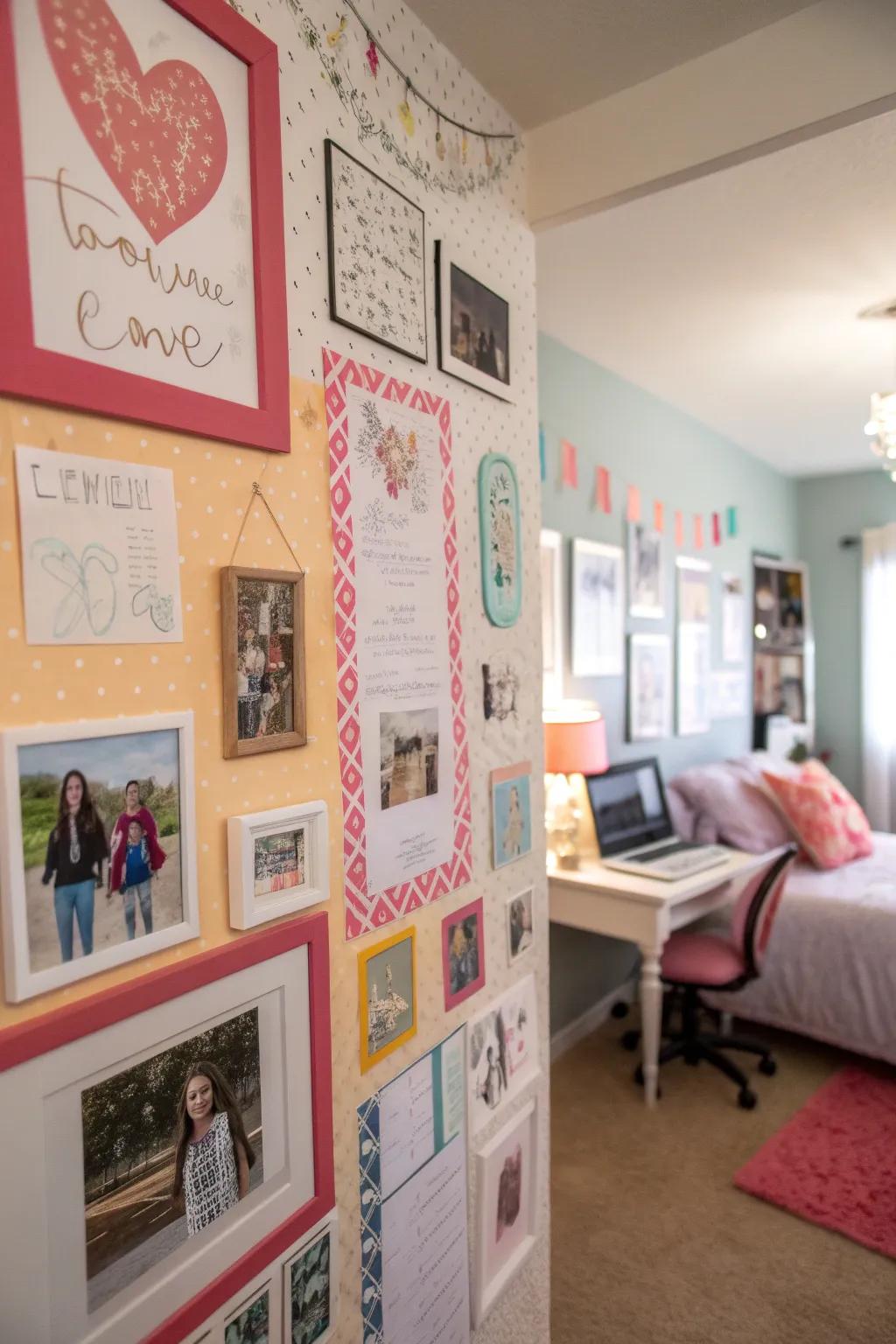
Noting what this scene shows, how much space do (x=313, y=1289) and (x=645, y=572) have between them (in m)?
2.94

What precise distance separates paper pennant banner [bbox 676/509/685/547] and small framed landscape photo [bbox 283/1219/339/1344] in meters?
3.27

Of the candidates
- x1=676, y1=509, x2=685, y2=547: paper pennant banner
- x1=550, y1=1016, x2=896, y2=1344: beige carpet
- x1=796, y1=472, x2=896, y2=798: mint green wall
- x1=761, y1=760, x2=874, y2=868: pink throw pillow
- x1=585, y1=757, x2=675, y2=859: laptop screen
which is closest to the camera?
x1=550, y1=1016, x2=896, y2=1344: beige carpet

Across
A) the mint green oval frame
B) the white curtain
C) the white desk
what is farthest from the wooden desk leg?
the white curtain

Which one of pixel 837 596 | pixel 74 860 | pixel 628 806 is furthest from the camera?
pixel 837 596

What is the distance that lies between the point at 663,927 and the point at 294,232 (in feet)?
7.26

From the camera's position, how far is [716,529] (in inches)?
165

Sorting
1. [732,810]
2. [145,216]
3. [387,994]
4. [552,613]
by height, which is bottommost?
[732,810]

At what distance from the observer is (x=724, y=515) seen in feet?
14.1

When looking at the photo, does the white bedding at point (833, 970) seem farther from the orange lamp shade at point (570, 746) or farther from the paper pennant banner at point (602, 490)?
the paper pennant banner at point (602, 490)

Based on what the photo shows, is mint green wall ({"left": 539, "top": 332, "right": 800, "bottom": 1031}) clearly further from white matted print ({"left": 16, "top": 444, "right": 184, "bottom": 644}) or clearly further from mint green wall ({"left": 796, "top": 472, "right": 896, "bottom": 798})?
white matted print ({"left": 16, "top": 444, "right": 184, "bottom": 644})

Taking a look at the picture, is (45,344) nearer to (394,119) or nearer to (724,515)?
(394,119)

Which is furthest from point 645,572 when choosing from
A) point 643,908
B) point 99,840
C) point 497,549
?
point 99,840

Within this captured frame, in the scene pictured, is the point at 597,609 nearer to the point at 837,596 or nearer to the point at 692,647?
the point at 692,647

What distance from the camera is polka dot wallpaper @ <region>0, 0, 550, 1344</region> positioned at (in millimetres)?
865
